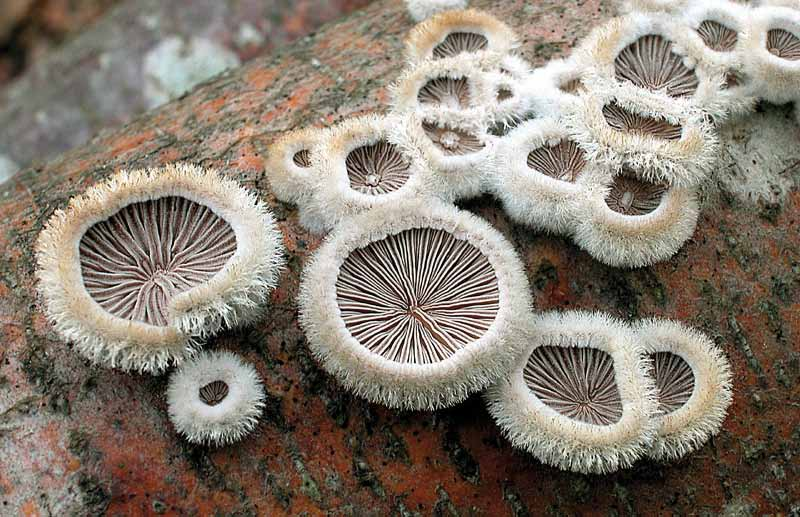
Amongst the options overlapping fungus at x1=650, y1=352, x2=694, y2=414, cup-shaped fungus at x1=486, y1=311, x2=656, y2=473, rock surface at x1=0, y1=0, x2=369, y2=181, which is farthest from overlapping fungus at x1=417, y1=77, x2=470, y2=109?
rock surface at x1=0, y1=0, x2=369, y2=181

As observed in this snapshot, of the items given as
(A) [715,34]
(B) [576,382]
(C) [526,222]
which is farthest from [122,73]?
(B) [576,382]

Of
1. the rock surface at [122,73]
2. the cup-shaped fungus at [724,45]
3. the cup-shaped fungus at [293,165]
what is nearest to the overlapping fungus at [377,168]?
the cup-shaped fungus at [293,165]

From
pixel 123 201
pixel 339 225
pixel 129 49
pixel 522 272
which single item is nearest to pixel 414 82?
pixel 339 225

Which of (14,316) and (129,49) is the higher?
(129,49)

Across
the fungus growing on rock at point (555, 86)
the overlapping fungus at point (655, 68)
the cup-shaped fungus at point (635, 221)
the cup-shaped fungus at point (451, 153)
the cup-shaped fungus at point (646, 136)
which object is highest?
the overlapping fungus at point (655, 68)

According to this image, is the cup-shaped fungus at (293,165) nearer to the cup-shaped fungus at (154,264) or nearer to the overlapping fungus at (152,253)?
the cup-shaped fungus at (154,264)

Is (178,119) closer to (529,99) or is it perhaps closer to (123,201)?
(123,201)

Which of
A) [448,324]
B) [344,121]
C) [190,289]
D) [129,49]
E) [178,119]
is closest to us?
[190,289]

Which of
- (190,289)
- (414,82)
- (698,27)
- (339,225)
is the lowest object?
(190,289)
